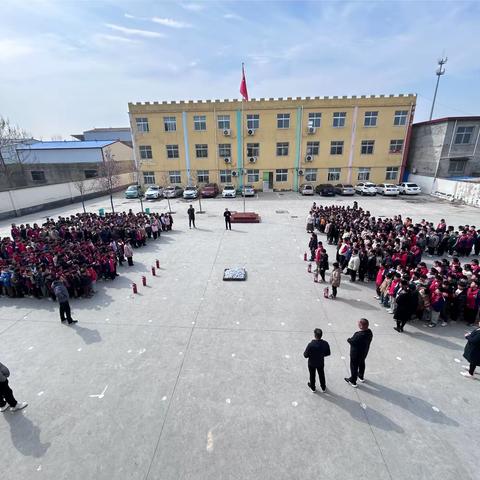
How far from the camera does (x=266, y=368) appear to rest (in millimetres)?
6391

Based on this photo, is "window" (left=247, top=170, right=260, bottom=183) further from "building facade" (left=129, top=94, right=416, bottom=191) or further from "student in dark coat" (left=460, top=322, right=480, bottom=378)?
"student in dark coat" (left=460, top=322, right=480, bottom=378)

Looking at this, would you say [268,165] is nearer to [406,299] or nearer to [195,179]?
[195,179]

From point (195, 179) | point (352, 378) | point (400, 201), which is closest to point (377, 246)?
point (352, 378)

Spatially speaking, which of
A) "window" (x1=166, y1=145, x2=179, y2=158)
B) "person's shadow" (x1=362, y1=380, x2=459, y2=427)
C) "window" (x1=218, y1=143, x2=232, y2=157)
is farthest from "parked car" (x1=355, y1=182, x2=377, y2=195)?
"person's shadow" (x1=362, y1=380, x2=459, y2=427)

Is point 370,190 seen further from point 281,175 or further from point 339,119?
point 281,175

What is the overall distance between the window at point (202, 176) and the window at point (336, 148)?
15738 mm

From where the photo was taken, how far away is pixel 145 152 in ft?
114

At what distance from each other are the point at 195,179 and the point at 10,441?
3218 cm

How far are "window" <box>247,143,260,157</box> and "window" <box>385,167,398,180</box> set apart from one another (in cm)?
1620

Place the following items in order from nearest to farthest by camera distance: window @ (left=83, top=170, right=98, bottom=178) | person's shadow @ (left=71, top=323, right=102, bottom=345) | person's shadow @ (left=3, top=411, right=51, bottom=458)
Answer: person's shadow @ (left=3, top=411, right=51, bottom=458) < person's shadow @ (left=71, top=323, right=102, bottom=345) < window @ (left=83, top=170, right=98, bottom=178)

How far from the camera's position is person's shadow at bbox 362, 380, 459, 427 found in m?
5.10

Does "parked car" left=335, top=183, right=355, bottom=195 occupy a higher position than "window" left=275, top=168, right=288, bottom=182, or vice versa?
"window" left=275, top=168, right=288, bottom=182

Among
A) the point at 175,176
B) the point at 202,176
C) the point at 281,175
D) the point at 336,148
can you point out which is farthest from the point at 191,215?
the point at 336,148

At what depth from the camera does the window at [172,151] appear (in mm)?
34312
